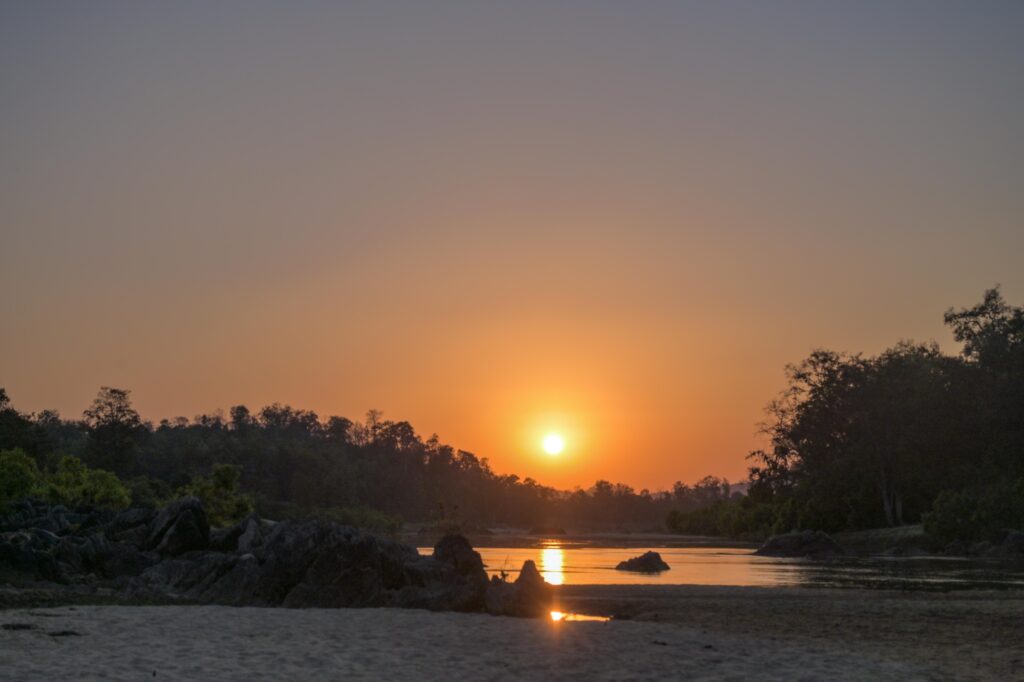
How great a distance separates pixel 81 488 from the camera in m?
72.2

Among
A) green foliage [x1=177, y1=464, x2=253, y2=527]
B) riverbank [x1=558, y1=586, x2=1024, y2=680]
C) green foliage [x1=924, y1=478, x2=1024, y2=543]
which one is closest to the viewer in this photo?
riverbank [x1=558, y1=586, x2=1024, y2=680]

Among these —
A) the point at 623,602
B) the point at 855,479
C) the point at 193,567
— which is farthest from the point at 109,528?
the point at 855,479

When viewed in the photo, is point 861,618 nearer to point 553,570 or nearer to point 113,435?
point 553,570

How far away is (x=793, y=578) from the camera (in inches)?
2005

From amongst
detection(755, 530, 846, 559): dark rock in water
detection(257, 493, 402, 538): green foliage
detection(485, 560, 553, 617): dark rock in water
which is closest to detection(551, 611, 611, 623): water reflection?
detection(485, 560, 553, 617): dark rock in water

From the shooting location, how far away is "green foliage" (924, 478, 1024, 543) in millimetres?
79812

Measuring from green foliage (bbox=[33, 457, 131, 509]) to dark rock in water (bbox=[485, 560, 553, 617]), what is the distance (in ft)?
155

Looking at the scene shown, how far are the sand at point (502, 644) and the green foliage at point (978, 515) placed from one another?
172ft

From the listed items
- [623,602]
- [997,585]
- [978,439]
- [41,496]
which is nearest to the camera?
[623,602]

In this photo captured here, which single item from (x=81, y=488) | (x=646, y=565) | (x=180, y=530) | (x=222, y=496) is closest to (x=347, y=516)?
(x=222, y=496)

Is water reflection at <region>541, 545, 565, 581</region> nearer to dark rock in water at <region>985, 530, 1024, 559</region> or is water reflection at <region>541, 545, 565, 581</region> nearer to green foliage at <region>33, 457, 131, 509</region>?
dark rock in water at <region>985, 530, 1024, 559</region>

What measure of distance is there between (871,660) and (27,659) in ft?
58.6

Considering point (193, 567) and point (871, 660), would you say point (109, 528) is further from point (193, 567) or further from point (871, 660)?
point (871, 660)

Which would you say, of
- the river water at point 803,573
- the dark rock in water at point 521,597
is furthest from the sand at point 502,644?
the river water at point 803,573
